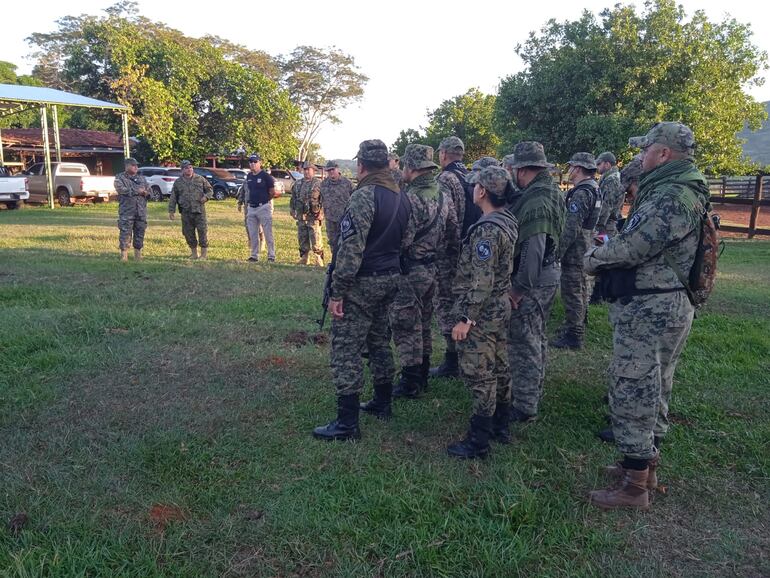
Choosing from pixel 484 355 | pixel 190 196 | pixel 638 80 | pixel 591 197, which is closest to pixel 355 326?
pixel 484 355

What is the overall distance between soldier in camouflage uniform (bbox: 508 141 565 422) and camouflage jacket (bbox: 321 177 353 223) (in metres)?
6.10

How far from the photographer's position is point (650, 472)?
11.4 feet

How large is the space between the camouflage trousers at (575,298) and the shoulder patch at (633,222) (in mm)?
3059

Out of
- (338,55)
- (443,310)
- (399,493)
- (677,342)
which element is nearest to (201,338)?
(443,310)

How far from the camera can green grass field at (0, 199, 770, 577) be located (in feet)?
9.54

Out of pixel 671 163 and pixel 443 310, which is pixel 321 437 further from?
pixel 671 163

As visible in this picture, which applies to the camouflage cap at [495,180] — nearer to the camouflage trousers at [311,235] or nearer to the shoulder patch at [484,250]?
the shoulder patch at [484,250]

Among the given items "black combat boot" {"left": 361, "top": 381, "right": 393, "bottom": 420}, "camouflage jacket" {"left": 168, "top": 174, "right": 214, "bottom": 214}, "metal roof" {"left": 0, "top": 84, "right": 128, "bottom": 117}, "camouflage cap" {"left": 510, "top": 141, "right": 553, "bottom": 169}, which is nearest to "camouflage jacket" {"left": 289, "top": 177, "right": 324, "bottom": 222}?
"camouflage jacket" {"left": 168, "top": 174, "right": 214, "bottom": 214}

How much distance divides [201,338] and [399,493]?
357cm

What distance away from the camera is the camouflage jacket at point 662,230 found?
122 inches

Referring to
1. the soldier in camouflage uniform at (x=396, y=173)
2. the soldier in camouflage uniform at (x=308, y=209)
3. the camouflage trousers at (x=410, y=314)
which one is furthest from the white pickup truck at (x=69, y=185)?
the camouflage trousers at (x=410, y=314)

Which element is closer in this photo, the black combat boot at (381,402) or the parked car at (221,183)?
the black combat boot at (381,402)

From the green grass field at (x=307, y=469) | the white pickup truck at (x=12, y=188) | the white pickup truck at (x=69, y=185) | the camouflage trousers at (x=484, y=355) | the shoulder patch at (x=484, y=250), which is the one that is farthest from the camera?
the white pickup truck at (x=69, y=185)

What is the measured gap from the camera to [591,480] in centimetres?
361
